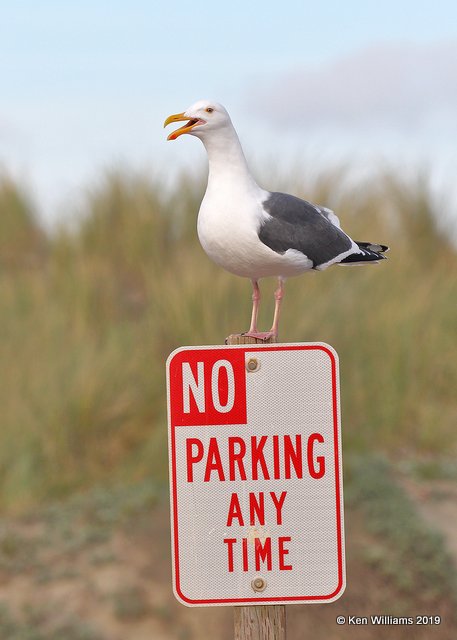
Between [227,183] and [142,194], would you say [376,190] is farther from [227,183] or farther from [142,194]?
[227,183]

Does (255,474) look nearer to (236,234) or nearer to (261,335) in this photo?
(261,335)

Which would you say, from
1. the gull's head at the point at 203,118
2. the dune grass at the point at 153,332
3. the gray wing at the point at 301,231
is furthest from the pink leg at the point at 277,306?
the dune grass at the point at 153,332

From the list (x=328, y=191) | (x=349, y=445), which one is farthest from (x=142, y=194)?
(x=349, y=445)

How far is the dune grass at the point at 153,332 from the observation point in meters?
8.30

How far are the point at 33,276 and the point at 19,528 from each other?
190 inches

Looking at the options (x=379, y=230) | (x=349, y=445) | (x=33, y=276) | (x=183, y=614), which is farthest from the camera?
(x=379, y=230)

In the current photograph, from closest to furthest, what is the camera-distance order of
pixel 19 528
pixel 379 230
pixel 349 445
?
pixel 19 528 → pixel 349 445 → pixel 379 230

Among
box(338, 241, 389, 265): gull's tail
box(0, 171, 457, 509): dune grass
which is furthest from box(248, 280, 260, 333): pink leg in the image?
box(0, 171, 457, 509): dune grass

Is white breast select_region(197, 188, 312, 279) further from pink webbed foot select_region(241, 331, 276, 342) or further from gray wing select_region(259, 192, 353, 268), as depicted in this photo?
pink webbed foot select_region(241, 331, 276, 342)

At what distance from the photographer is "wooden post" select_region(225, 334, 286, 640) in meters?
3.42

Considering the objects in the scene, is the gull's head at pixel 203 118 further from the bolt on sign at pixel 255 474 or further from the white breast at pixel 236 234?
the bolt on sign at pixel 255 474

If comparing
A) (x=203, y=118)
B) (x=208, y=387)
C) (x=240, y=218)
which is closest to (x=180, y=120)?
(x=203, y=118)

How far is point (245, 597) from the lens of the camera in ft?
11.0

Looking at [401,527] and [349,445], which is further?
[349,445]
